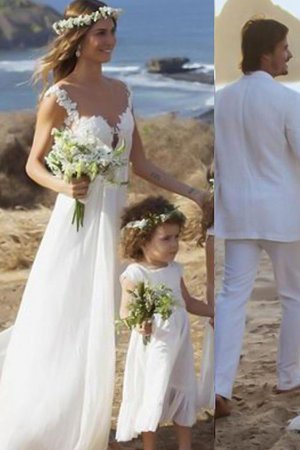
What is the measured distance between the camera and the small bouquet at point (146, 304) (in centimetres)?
695

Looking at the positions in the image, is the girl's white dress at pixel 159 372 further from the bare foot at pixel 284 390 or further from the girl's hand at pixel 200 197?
the bare foot at pixel 284 390

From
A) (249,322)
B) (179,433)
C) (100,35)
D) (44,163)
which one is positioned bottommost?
(179,433)

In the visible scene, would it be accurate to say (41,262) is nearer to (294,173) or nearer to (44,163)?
(44,163)

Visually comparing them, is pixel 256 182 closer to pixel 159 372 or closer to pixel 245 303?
pixel 245 303

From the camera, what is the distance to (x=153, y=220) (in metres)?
7.02

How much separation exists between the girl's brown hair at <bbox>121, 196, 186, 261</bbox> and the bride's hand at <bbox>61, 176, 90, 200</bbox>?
232 mm

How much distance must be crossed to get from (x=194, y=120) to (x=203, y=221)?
0.42 metres

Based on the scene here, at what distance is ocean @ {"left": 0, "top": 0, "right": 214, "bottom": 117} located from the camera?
6945 mm

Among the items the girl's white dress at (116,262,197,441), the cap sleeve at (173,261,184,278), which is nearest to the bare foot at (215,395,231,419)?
the girl's white dress at (116,262,197,441)

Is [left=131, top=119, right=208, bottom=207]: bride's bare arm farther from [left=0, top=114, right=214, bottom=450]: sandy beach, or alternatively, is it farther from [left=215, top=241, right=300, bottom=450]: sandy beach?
[left=215, top=241, right=300, bottom=450]: sandy beach

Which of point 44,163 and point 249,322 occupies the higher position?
point 44,163

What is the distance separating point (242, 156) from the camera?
7078mm

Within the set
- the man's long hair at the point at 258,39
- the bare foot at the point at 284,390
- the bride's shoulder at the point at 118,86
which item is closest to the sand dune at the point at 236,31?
the man's long hair at the point at 258,39

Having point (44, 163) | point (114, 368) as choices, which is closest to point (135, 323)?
point (114, 368)
